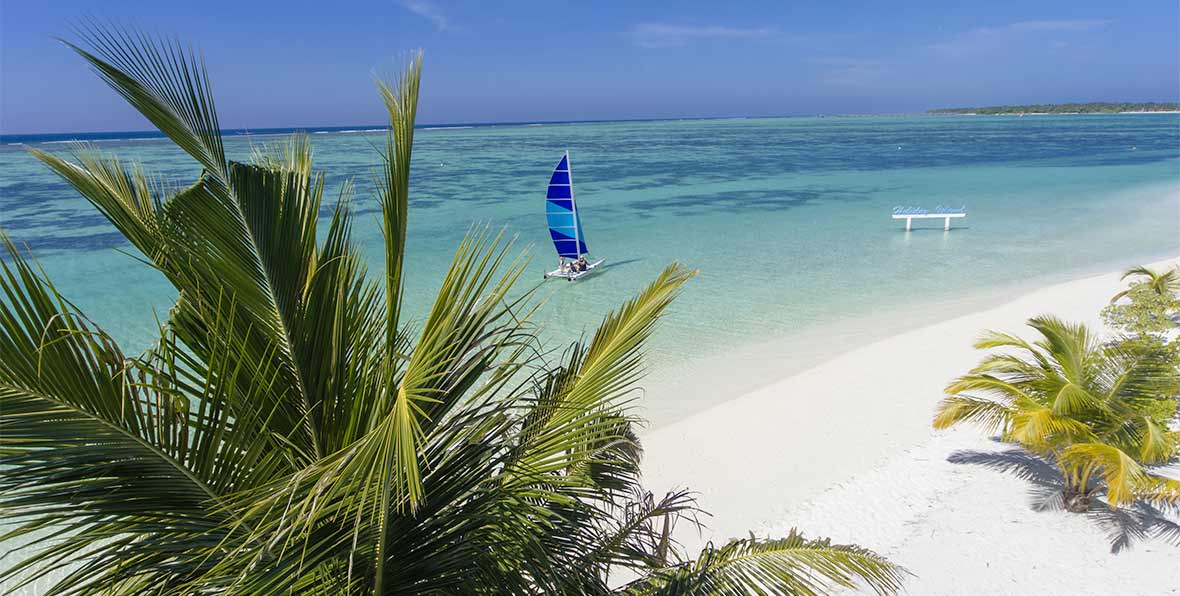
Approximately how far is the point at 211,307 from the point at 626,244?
67.0 ft

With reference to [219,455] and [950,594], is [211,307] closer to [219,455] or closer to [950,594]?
[219,455]

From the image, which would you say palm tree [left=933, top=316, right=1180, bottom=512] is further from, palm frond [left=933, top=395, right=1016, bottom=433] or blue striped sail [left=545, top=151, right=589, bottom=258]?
blue striped sail [left=545, top=151, right=589, bottom=258]

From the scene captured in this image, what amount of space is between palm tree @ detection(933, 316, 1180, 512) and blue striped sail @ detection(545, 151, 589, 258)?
11.5 m

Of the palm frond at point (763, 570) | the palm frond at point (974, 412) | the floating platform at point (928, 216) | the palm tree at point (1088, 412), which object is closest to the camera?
the palm frond at point (763, 570)

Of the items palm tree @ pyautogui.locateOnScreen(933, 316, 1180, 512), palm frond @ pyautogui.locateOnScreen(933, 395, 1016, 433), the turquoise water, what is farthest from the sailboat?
palm tree @ pyautogui.locateOnScreen(933, 316, 1180, 512)

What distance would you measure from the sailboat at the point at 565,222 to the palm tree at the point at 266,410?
14326 mm

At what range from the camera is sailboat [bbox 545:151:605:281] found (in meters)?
16.7

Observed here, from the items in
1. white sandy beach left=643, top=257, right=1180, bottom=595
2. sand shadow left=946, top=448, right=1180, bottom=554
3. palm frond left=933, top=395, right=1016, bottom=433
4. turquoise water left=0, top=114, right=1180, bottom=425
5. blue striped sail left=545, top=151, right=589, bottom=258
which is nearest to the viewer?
white sandy beach left=643, top=257, right=1180, bottom=595

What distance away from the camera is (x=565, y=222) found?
1736 centimetres

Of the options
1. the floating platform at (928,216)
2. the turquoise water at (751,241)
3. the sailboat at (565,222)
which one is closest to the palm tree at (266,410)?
the turquoise water at (751,241)

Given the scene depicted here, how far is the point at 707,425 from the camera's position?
905 cm

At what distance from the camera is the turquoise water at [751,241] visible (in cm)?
1318

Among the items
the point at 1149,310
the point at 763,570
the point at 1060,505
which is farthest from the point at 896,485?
the point at 1149,310

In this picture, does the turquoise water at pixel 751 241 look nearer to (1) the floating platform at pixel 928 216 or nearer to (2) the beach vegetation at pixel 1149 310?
(1) the floating platform at pixel 928 216
